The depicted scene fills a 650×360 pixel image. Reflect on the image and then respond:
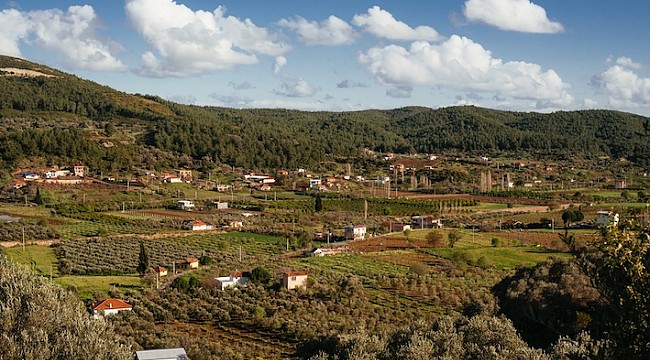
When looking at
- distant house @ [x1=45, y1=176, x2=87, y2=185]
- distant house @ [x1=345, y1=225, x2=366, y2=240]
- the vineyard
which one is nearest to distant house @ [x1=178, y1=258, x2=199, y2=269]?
the vineyard

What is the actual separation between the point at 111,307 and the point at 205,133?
86.0 meters

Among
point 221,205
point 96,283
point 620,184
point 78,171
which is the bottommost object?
point 96,283

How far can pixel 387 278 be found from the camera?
3694cm

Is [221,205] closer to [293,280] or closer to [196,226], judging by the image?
[196,226]

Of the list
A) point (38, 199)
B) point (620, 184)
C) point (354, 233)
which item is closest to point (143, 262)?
point (354, 233)

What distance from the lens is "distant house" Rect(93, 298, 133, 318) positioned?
89.4 ft

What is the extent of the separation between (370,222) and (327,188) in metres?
26.3

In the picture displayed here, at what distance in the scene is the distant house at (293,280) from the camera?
3343 cm

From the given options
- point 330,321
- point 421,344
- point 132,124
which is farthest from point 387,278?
point 132,124

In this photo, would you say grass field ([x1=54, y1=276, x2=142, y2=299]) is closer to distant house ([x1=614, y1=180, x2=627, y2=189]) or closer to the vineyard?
the vineyard

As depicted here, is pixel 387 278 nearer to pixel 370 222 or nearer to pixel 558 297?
pixel 558 297

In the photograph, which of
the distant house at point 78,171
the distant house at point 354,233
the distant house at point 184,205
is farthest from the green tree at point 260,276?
the distant house at point 78,171

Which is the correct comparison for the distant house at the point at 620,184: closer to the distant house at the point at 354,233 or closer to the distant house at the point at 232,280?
the distant house at the point at 354,233

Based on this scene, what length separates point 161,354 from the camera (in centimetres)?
1998
